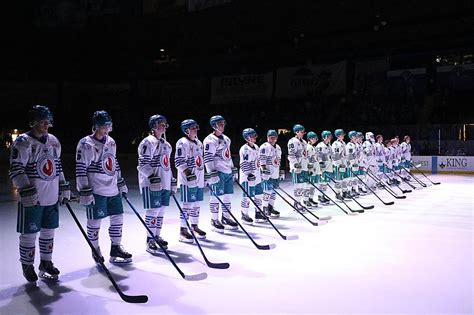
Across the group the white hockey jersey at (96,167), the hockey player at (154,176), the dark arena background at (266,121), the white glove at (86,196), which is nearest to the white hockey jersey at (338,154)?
the dark arena background at (266,121)

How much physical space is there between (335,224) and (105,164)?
424 centimetres

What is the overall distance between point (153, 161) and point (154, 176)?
7.7 inches

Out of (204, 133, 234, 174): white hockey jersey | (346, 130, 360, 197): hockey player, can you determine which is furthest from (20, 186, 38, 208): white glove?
(346, 130, 360, 197): hockey player

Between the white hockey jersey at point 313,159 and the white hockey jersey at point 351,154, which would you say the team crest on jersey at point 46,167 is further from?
the white hockey jersey at point 351,154

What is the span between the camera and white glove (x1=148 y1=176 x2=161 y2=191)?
5.57 metres

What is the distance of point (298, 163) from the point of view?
9000 millimetres

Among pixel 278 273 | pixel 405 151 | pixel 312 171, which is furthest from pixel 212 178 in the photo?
pixel 405 151

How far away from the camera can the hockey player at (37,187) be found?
14.2 ft

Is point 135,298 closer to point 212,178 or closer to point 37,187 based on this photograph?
point 37,187

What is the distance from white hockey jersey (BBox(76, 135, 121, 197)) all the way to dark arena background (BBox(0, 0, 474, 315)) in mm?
896

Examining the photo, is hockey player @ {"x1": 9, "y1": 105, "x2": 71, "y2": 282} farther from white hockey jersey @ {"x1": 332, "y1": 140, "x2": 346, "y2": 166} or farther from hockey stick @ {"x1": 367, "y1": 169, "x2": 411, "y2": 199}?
Answer: hockey stick @ {"x1": 367, "y1": 169, "x2": 411, "y2": 199}

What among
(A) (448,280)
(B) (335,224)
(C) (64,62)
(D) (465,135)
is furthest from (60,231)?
(C) (64,62)

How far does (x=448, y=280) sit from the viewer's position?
182 inches

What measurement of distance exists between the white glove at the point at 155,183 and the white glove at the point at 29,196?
4.97ft
